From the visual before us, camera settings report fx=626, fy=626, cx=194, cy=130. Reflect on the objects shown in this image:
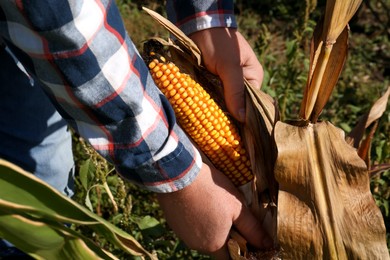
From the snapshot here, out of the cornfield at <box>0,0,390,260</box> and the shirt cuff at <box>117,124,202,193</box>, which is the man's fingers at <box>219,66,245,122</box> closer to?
the cornfield at <box>0,0,390,260</box>

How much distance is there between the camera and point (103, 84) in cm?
114

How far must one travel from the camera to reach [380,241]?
1.48 m

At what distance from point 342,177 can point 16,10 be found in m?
0.84

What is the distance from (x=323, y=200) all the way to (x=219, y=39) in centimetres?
48

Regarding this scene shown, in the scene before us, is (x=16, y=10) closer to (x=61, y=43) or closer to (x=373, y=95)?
(x=61, y=43)

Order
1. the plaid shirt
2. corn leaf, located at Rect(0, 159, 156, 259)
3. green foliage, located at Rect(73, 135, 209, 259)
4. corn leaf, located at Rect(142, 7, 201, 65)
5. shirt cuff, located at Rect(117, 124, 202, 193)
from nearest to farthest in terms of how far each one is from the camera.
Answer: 1. corn leaf, located at Rect(0, 159, 156, 259)
2. the plaid shirt
3. shirt cuff, located at Rect(117, 124, 202, 193)
4. corn leaf, located at Rect(142, 7, 201, 65)
5. green foliage, located at Rect(73, 135, 209, 259)

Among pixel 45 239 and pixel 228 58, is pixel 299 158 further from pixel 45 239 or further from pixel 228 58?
pixel 45 239

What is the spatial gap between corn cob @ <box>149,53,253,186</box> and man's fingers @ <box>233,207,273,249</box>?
14 cm

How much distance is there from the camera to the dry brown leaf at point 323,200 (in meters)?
1.45

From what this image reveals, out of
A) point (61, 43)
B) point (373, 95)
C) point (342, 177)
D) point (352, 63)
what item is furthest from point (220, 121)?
point (352, 63)

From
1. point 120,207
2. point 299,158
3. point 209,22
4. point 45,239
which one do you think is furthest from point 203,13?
point 120,207

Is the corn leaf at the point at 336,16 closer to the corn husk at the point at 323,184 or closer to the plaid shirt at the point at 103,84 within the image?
the corn husk at the point at 323,184

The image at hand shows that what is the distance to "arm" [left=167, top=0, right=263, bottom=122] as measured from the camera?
Answer: 157 cm

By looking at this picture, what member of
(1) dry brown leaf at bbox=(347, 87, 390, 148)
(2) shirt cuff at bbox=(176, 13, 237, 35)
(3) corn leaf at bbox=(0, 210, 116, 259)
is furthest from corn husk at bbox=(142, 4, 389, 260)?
(3) corn leaf at bbox=(0, 210, 116, 259)
